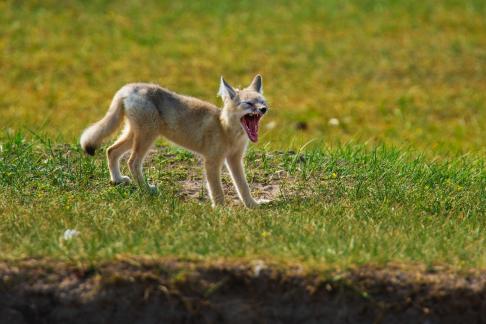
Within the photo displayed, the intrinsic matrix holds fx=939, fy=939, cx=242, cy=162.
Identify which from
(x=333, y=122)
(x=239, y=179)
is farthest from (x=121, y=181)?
(x=333, y=122)

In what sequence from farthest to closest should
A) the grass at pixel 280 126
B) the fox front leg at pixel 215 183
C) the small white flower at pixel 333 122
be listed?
the small white flower at pixel 333 122, the fox front leg at pixel 215 183, the grass at pixel 280 126

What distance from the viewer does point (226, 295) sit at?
5.64 metres

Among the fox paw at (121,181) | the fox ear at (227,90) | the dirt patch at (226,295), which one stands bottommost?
the dirt patch at (226,295)

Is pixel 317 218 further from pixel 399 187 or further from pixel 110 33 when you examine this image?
pixel 110 33

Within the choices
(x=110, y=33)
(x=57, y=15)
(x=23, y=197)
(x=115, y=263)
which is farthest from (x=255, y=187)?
(x=57, y=15)

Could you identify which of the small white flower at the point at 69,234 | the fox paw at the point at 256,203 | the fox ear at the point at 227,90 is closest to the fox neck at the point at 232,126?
the fox ear at the point at 227,90

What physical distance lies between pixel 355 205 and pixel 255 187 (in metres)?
1.04

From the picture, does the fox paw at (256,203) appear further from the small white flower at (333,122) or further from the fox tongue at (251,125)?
the small white flower at (333,122)

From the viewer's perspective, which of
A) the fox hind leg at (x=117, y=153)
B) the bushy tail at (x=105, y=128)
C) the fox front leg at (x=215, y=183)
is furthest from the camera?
the fox hind leg at (x=117, y=153)

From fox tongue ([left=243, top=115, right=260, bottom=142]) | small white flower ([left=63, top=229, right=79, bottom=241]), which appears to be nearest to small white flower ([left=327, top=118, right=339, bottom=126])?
fox tongue ([left=243, top=115, right=260, bottom=142])

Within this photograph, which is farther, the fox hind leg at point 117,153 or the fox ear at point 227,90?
the fox hind leg at point 117,153

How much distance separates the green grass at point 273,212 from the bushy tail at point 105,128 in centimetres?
37

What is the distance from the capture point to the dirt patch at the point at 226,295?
5609 mm

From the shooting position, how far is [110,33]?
16672 millimetres
